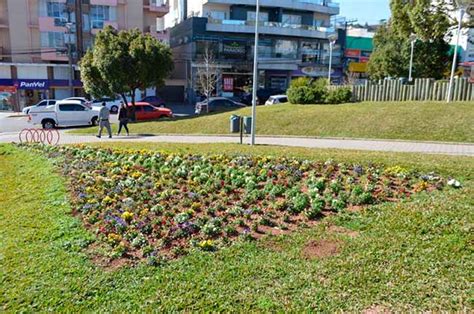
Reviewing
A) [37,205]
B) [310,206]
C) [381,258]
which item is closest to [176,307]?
[381,258]

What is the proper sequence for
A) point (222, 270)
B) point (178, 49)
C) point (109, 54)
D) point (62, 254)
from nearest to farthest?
1. point (222, 270)
2. point (62, 254)
3. point (109, 54)
4. point (178, 49)

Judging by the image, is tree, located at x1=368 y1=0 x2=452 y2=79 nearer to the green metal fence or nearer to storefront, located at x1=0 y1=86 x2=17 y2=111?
the green metal fence

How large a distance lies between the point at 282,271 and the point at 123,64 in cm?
2208

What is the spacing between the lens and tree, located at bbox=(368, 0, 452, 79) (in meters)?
22.3

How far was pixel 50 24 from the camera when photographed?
44344 mm

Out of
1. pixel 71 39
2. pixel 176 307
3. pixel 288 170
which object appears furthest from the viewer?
pixel 71 39

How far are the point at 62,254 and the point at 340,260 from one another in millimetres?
3118

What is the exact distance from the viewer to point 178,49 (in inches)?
2238

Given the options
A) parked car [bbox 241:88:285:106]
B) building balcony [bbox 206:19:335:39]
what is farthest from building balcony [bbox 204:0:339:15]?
parked car [bbox 241:88:285:106]

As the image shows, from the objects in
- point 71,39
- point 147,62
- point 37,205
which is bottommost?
point 37,205

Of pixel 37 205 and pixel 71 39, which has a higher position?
pixel 71 39

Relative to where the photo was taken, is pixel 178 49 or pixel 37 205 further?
pixel 178 49

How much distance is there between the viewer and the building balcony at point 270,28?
170 feet

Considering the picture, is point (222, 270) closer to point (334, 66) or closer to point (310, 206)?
point (310, 206)
